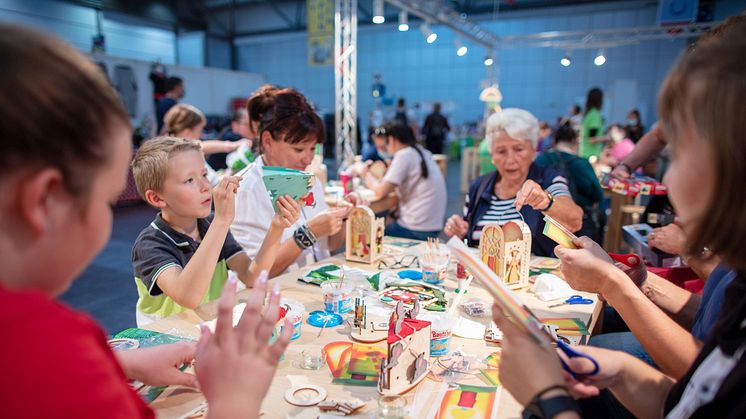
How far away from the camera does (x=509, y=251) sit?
2072mm

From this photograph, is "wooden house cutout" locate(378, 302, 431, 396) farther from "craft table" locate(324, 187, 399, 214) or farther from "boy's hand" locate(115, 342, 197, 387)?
"craft table" locate(324, 187, 399, 214)

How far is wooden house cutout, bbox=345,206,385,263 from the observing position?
7.86 ft

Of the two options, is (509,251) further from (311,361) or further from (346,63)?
(346,63)

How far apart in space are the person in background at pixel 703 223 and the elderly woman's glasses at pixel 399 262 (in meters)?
1.30

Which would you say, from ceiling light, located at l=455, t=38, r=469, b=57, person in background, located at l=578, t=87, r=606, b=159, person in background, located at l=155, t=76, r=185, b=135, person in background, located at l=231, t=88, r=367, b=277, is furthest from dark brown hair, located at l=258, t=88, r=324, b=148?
ceiling light, located at l=455, t=38, r=469, b=57

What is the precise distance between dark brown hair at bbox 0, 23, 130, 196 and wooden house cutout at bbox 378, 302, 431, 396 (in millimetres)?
825

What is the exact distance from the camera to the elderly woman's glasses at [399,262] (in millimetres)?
2340

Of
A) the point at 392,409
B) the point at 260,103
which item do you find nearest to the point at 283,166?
the point at 260,103

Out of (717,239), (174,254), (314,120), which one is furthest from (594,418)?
(314,120)

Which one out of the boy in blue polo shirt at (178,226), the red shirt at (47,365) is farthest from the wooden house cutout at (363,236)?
the red shirt at (47,365)

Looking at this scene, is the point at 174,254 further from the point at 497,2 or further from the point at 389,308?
the point at 497,2

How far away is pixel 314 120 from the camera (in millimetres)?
2566

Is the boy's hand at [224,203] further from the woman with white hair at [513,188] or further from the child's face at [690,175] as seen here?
the woman with white hair at [513,188]

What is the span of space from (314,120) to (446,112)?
44.4 feet
